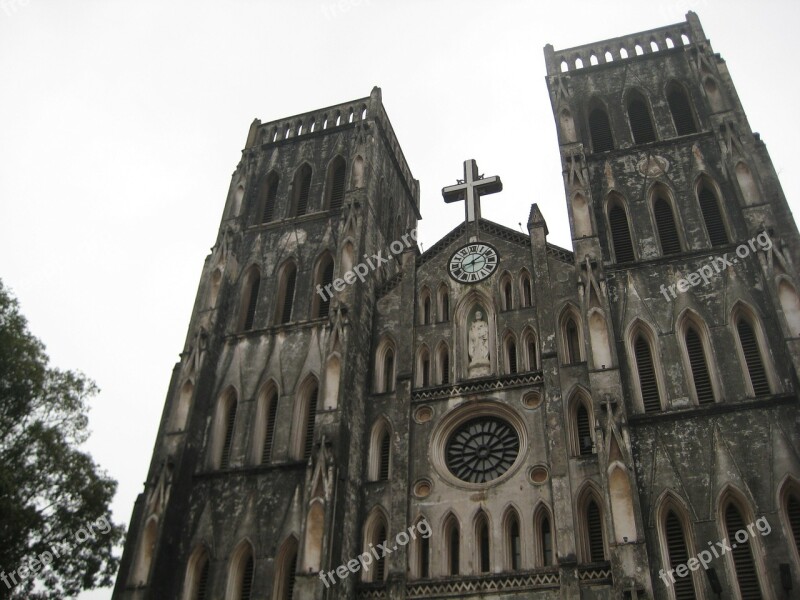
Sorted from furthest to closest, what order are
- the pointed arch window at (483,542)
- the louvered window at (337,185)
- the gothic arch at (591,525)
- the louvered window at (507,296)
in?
the louvered window at (337,185), the louvered window at (507,296), the pointed arch window at (483,542), the gothic arch at (591,525)

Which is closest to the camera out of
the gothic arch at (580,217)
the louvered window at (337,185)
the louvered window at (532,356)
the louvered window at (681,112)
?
the louvered window at (532,356)

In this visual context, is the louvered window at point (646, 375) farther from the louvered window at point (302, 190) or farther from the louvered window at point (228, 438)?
the louvered window at point (302, 190)

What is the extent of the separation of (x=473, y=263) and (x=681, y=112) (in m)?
8.50

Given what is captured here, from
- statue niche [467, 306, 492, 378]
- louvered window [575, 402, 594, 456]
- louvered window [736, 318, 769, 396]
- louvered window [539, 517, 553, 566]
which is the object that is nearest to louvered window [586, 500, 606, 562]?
louvered window [539, 517, 553, 566]

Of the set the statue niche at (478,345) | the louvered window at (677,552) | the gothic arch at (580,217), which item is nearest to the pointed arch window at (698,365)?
the louvered window at (677,552)

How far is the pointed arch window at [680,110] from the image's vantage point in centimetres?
2586

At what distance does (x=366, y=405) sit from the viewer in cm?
2262

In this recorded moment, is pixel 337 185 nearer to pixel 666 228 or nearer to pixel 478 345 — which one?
pixel 478 345

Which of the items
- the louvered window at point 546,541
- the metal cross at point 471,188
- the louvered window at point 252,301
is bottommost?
the louvered window at point 546,541

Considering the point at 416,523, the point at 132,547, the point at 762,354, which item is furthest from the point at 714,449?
the point at 132,547

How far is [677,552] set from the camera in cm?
1742

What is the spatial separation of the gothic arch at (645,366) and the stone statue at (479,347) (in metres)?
3.74

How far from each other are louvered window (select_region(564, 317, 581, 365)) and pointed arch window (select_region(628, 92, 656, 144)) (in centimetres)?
744

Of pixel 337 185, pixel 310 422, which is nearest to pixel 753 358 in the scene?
pixel 310 422
